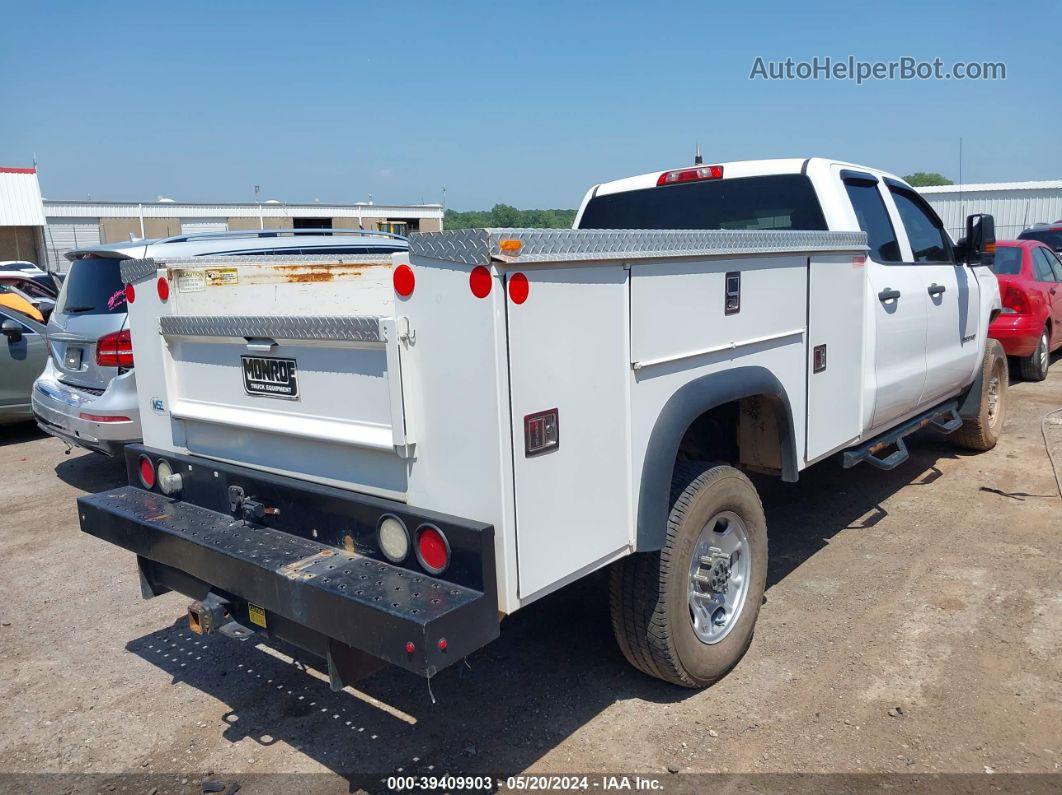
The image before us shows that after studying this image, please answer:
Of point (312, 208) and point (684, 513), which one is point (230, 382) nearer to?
point (684, 513)

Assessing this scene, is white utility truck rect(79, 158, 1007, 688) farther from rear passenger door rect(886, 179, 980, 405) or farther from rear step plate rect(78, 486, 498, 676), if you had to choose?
rear passenger door rect(886, 179, 980, 405)

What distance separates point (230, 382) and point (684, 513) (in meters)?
1.88

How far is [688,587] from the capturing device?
3352 mm

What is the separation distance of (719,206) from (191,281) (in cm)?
305

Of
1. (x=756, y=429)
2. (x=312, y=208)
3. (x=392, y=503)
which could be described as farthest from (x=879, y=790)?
(x=312, y=208)

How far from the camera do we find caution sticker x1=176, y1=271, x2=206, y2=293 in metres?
3.48

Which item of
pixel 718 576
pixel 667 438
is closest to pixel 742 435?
pixel 718 576

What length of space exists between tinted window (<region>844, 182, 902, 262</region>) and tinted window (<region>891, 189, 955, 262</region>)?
0.90 ft

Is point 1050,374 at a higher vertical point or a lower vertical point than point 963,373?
lower

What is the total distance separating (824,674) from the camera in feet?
12.2

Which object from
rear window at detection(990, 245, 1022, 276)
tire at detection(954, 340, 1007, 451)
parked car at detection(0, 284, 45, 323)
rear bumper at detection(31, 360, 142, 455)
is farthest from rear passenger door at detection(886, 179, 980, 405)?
parked car at detection(0, 284, 45, 323)

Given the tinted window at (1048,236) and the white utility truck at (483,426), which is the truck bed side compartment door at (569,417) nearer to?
the white utility truck at (483,426)

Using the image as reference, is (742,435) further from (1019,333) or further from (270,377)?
(1019,333)

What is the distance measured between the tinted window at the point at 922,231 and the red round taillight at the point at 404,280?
13.0 ft
